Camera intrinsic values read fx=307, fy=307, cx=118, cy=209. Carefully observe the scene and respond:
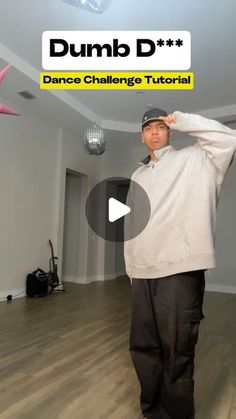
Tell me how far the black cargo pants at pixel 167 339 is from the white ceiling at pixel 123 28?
2.38m

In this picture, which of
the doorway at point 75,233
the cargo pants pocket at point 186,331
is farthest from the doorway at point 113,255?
the cargo pants pocket at point 186,331

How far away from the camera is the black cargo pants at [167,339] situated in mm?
1148

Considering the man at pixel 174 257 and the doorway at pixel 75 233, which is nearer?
the man at pixel 174 257

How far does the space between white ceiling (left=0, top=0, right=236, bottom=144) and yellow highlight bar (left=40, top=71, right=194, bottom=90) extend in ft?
0.44

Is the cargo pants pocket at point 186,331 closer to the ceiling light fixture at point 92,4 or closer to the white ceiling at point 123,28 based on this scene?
the ceiling light fixture at point 92,4

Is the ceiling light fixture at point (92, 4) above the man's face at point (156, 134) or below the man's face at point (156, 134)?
above

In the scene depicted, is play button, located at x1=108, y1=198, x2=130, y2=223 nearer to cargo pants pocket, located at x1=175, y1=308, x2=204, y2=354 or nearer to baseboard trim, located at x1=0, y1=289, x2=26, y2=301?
cargo pants pocket, located at x1=175, y1=308, x2=204, y2=354

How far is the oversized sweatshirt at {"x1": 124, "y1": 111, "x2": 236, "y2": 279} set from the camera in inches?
44.9

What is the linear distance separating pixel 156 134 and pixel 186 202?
1.10 ft

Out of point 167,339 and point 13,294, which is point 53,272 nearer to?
point 13,294

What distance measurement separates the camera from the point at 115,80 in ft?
11.7

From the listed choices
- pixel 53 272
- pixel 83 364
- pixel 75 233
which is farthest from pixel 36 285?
pixel 83 364

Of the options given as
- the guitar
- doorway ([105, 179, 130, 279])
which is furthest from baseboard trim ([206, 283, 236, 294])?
the guitar

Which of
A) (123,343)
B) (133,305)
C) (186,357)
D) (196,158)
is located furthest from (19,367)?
(196,158)
